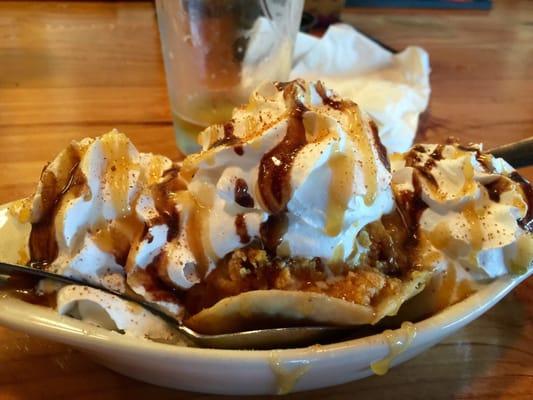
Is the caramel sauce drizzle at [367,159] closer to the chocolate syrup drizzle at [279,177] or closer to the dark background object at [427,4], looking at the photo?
the chocolate syrup drizzle at [279,177]

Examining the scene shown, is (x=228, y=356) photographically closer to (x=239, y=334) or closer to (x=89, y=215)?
(x=239, y=334)

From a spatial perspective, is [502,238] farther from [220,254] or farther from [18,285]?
[18,285]

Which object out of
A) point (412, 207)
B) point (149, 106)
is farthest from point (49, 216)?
point (149, 106)

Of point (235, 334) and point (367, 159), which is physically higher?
point (367, 159)

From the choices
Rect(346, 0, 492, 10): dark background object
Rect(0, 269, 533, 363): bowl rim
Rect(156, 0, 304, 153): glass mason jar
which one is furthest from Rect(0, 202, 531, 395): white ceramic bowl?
Rect(346, 0, 492, 10): dark background object

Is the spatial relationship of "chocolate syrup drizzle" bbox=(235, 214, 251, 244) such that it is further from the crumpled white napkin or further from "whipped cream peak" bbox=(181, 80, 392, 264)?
the crumpled white napkin
